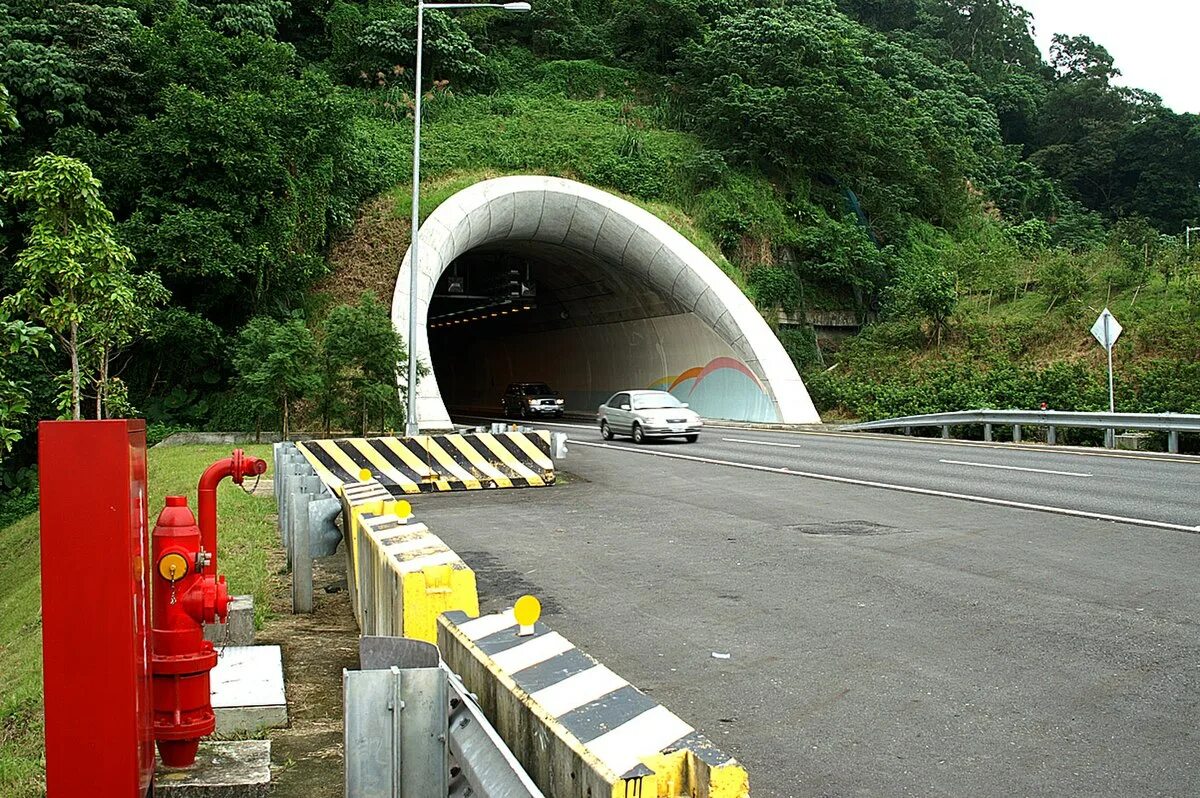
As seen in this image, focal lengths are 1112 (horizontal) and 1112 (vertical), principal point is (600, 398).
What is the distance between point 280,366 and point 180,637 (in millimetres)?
21225

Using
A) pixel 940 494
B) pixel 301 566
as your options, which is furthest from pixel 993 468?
pixel 301 566

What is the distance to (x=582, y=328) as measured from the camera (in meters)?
45.0

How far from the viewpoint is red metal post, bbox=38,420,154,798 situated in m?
3.39

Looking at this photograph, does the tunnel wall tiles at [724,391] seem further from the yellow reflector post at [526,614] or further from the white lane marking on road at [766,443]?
the yellow reflector post at [526,614]

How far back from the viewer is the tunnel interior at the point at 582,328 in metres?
37.6

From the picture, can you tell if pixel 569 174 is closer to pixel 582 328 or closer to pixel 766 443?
pixel 582 328

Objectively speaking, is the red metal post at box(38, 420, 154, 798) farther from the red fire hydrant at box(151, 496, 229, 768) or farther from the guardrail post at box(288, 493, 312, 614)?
the guardrail post at box(288, 493, 312, 614)

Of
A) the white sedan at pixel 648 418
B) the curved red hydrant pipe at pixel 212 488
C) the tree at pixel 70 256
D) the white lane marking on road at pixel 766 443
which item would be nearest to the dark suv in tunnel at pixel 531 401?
the white sedan at pixel 648 418

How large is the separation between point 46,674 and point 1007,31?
8521cm

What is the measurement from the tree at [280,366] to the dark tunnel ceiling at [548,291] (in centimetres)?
1496

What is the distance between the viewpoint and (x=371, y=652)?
3633 millimetres

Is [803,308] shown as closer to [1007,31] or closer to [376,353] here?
[376,353]

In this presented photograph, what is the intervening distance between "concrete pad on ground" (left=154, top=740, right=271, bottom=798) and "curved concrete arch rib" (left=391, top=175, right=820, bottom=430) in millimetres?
28844

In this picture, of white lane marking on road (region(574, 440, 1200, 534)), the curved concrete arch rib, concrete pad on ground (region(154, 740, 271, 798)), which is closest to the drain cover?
white lane marking on road (region(574, 440, 1200, 534))
